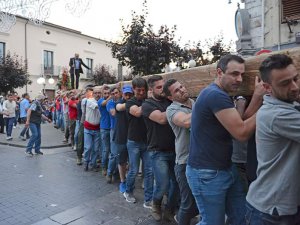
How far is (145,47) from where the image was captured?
12.1 m

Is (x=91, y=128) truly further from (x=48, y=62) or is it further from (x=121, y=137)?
(x=48, y=62)

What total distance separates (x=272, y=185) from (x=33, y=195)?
477 cm

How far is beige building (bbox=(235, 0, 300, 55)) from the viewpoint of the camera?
8.44 m

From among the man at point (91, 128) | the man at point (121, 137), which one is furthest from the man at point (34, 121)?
the man at point (121, 137)

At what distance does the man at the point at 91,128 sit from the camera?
7.05m

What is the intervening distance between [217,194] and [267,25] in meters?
8.03

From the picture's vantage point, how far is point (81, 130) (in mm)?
7836

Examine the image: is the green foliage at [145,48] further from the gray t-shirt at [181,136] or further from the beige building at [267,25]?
the gray t-shirt at [181,136]

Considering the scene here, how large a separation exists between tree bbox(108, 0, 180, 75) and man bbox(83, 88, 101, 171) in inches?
205

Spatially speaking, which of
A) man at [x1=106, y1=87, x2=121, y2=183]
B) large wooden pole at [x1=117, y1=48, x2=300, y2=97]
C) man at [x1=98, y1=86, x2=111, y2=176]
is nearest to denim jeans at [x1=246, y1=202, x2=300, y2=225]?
large wooden pole at [x1=117, y1=48, x2=300, y2=97]

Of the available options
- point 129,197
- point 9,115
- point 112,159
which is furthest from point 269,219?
point 9,115

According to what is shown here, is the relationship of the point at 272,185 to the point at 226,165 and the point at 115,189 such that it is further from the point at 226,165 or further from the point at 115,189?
the point at 115,189

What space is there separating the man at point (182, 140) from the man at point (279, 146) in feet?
4.51

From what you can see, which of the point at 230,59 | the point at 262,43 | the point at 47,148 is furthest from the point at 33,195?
the point at 262,43
